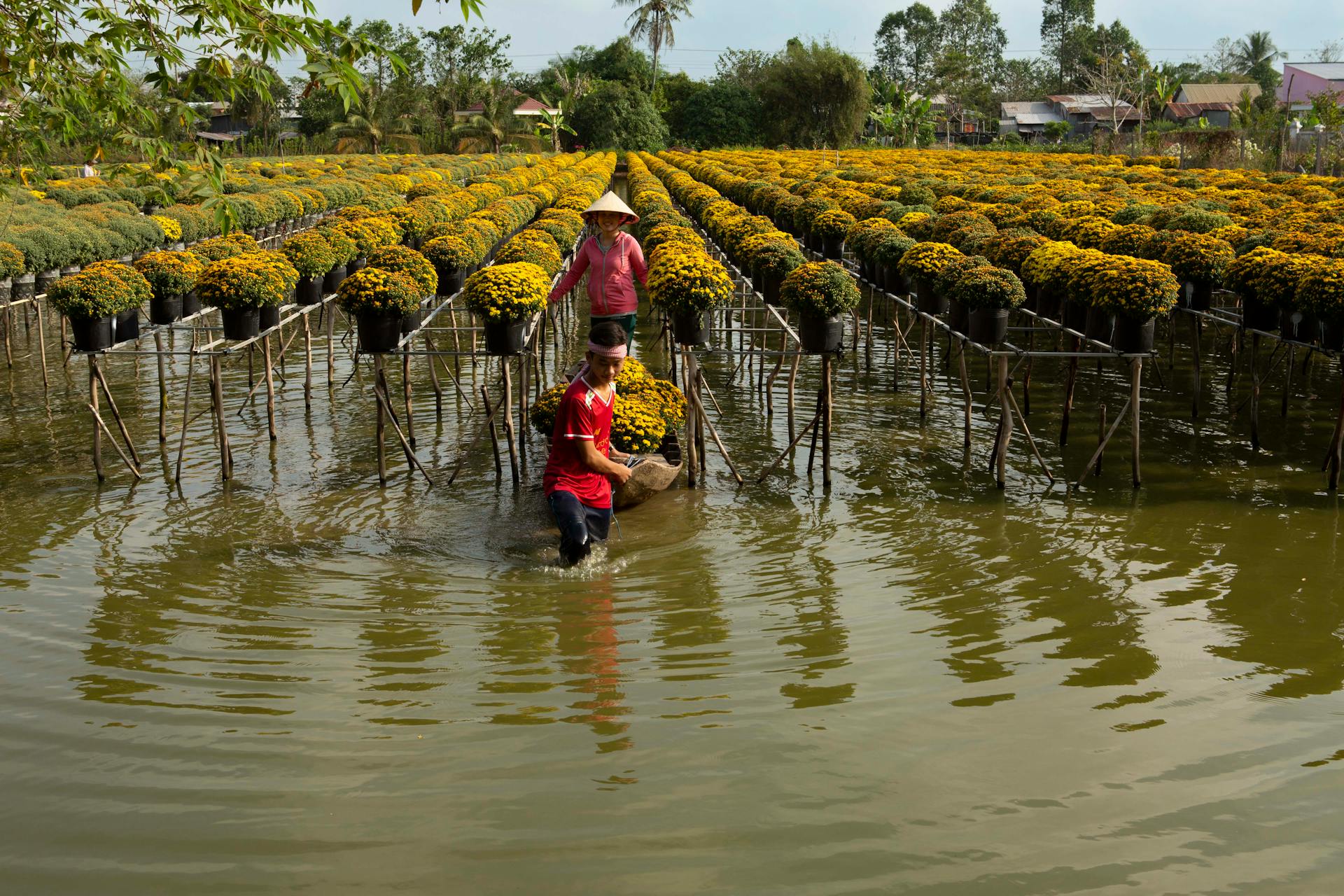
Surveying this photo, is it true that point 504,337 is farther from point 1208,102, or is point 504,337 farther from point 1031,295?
point 1208,102

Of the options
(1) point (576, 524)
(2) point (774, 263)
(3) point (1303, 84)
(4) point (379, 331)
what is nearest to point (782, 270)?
(2) point (774, 263)

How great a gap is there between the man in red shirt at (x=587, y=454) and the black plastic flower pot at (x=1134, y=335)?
17.5 feet

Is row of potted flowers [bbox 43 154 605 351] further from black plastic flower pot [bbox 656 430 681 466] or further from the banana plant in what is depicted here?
the banana plant

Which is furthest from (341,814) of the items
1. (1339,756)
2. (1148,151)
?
(1148,151)

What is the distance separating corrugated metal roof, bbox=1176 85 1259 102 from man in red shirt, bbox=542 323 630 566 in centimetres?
10021

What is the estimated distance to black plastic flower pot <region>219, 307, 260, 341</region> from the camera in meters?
12.0

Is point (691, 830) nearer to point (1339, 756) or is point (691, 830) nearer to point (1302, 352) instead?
point (1339, 756)

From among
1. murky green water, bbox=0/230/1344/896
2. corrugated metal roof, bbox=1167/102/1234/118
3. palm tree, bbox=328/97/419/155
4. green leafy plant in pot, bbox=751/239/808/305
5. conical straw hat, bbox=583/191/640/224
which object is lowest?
murky green water, bbox=0/230/1344/896

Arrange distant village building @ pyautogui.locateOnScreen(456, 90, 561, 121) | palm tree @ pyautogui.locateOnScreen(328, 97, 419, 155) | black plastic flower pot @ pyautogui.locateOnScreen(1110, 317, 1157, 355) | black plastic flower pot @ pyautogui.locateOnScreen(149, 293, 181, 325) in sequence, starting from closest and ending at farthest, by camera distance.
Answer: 1. black plastic flower pot @ pyautogui.locateOnScreen(1110, 317, 1157, 355)
2. black plastic flower pot @ pyautogui.locateOnScreen(149, 293, 181, 325)
3. palm tree @ pyautogui.locateOnScreen(328, 97, 419, 155)
4. distant village building @ pyautogui.locateOnScreen(456, 90, 561, 121)

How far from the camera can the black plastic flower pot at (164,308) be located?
1269cm

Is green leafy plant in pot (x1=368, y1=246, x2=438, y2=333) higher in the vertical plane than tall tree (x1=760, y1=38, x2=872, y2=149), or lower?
lower

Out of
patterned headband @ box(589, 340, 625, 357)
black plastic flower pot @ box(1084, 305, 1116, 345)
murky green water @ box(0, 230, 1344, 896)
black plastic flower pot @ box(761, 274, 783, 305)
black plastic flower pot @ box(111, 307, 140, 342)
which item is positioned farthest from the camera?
black plastic flower pot @ box(761, 274, 783, 305)

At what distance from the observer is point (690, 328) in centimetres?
1141

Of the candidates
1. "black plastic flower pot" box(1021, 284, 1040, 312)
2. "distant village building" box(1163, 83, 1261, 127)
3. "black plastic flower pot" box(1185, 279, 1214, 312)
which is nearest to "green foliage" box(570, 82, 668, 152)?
"distant village building" box(1163, 83, 1261, 127)
